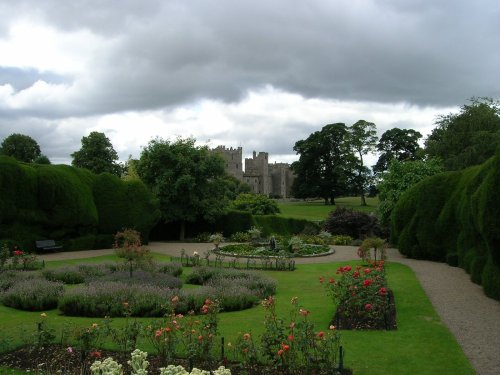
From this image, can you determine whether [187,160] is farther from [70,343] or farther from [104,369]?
[104,369]

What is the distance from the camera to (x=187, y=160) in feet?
107

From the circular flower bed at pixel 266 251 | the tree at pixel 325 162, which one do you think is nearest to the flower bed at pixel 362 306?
the circular flower bed at pixel 266 251

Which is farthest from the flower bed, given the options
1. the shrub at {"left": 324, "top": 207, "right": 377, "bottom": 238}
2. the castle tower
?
the castle tower

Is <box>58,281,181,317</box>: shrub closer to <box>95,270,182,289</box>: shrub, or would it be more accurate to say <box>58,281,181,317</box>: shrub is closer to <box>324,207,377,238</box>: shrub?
<box>95,270,182,289</box>: shrub

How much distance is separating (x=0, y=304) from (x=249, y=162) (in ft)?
318

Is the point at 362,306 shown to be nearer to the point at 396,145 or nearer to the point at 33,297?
the point at 33,297

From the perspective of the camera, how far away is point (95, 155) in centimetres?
5294

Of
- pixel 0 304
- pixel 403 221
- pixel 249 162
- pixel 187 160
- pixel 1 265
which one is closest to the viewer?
pixel 0 304

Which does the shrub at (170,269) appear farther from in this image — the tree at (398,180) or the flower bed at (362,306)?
the tree at (398,180)

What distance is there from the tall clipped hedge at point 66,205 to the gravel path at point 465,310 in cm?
1603

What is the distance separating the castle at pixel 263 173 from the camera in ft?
332

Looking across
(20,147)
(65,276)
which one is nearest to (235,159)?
(20,147)

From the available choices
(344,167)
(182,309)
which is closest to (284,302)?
(182,309)

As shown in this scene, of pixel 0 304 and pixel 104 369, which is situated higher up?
pixel 104 369
